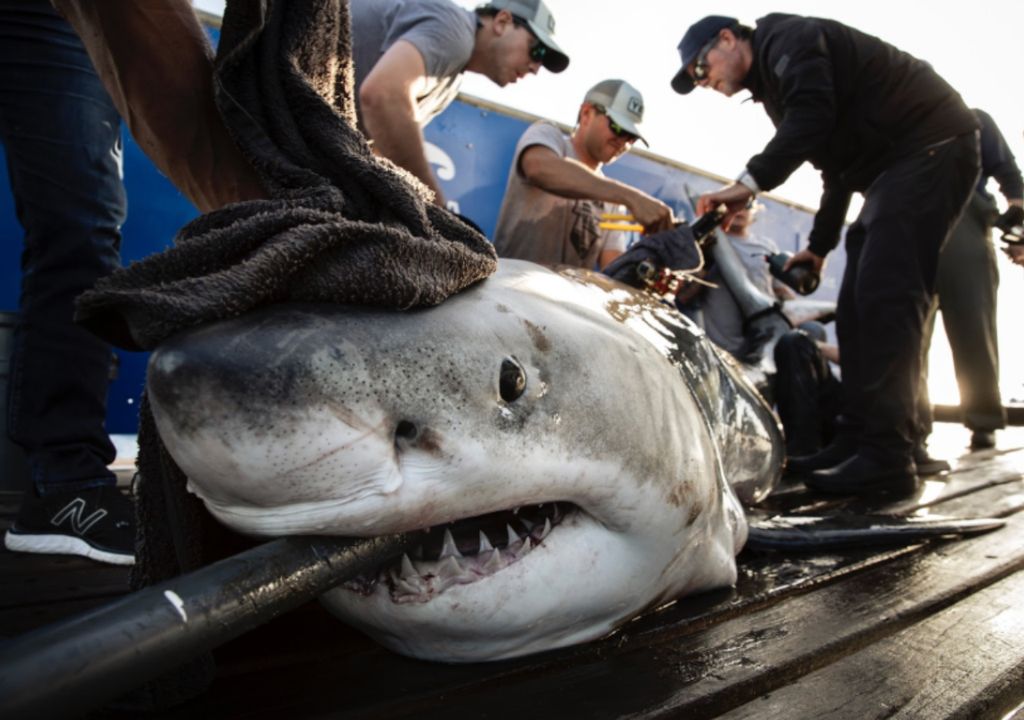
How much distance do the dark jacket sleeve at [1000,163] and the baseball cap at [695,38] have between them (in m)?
2.19

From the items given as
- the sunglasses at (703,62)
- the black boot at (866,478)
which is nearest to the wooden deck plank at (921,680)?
the black boot at (866,478)

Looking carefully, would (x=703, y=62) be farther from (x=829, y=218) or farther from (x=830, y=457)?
(x=830, y=457)

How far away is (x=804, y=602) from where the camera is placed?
125cm

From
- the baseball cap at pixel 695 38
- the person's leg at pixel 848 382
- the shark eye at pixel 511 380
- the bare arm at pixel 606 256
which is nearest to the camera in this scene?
the shark eye at pixel 511 380

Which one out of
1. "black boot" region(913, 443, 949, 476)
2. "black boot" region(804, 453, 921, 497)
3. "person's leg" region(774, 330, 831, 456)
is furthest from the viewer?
"person's leg" region(774, 330, 831, 456)

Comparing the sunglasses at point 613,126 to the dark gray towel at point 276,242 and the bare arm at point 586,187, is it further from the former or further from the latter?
the dark gray towel at point 276,242

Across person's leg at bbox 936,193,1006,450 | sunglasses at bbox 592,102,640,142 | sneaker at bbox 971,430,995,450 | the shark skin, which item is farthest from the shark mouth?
person's leg at bbox 936,193,1006,450

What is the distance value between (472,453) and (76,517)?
46.9 inches

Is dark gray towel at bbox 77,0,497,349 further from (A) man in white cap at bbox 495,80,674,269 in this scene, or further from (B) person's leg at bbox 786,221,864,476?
(B) person's leg at bbox 786,221,864,476

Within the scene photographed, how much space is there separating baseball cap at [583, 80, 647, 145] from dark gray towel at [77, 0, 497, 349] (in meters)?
2.63

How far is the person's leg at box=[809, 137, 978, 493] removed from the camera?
2.68 metres

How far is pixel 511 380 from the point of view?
79cm

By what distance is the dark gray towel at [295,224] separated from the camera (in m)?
0.70

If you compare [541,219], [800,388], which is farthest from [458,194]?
[800,388]
